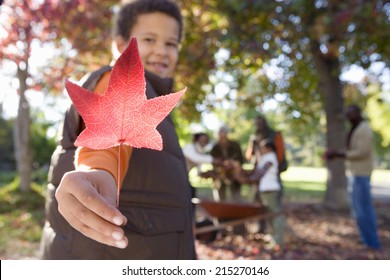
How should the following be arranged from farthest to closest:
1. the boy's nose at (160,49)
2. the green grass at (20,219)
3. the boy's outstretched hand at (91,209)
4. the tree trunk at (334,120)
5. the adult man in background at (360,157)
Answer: the tree trunk at (334,120), the green grass at (20,219), the adult man in background at (360,157), the boy's nose at (160,49), the boy's outstretched hand at (91,209)

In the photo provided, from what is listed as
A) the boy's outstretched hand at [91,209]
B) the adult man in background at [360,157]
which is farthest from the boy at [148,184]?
the adult man in background at [360,157]

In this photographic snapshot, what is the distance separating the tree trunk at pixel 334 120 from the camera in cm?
878

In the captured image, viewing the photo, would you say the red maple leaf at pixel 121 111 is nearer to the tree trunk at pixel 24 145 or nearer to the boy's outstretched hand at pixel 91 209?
the boy's outstretched hand at pixel 91 209

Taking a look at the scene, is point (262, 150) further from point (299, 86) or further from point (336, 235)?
point (299, 86)

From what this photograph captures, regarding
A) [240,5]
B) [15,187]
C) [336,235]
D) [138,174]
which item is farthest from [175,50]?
[15,187]

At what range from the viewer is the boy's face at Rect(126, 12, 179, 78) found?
4.18 ft

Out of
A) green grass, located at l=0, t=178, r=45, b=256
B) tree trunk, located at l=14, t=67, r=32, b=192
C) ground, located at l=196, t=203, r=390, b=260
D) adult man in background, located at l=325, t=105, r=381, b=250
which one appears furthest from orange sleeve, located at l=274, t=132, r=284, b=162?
tree trunk, located at l=14, t=67, r=32, b=192

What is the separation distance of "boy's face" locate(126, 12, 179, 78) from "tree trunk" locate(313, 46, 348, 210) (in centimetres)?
802

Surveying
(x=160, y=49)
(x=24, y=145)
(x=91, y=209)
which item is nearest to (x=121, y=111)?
(x=91, y=209)

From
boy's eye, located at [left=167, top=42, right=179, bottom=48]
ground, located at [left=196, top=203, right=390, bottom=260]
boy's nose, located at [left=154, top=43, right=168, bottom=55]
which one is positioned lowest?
ground, located at [left=196, top=203, right=390, bottom=260]

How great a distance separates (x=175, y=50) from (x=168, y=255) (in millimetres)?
681

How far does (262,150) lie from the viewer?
548 centimetres

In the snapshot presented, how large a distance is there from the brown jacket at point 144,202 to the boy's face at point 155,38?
0.11 metres

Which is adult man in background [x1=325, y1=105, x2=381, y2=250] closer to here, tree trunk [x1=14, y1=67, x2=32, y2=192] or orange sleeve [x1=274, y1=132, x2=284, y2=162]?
orange sleeve [x1=274, y1=132, x2=284, y2=162]
